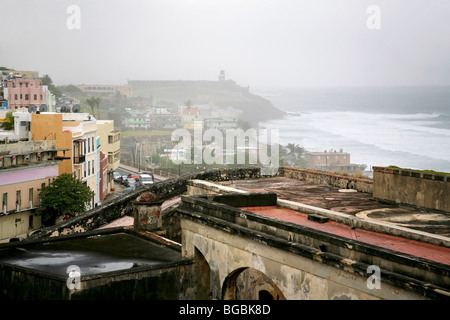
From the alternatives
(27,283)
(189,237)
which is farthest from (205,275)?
(27,283)

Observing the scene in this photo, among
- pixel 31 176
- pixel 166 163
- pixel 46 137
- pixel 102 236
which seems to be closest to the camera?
pixel 102 236

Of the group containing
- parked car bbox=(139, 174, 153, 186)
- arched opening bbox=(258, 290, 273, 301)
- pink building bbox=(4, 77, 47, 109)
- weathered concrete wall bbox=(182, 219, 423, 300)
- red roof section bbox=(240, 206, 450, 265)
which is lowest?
parked car bbox=(139, 174, 153, 186)

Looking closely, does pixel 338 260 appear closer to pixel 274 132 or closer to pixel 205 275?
pixel 205 275

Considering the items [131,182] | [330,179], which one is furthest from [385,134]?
[330,179]

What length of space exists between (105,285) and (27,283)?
1766 mm

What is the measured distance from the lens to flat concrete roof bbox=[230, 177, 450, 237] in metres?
13.7

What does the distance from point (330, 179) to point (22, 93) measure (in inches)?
2645

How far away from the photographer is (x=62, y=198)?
38.4m

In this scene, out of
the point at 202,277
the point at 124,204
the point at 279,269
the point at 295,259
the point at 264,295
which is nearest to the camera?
the point at 295,259

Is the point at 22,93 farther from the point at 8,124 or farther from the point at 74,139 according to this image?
the point at 74,139

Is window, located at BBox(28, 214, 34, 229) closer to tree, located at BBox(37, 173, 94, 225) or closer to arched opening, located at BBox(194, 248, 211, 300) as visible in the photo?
tree, located at BBox(37, 173, 94, 225)

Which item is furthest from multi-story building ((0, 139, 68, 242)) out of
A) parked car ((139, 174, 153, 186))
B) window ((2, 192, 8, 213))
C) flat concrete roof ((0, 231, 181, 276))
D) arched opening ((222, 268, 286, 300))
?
parked car ((139, 174, 153, 186))

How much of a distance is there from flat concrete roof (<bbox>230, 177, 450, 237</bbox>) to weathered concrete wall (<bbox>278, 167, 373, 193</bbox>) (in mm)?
231
